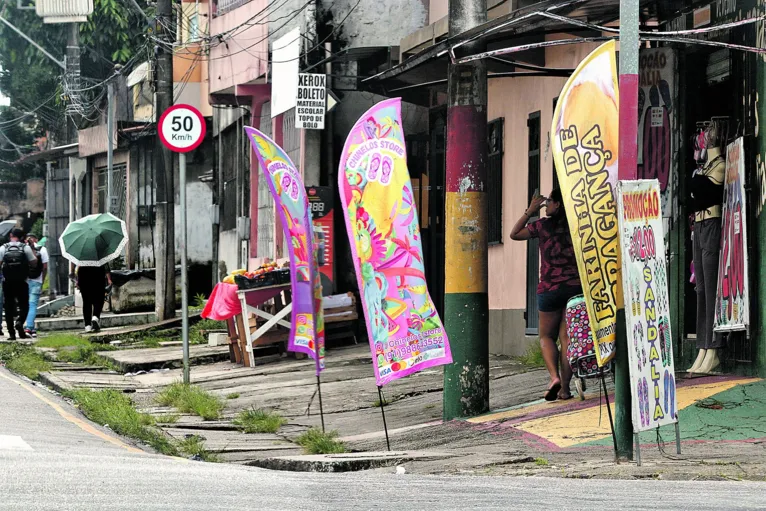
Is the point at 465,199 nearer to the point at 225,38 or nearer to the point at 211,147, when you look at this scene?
the point at 225,38

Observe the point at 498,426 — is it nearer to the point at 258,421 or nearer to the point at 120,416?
the point at 258,421

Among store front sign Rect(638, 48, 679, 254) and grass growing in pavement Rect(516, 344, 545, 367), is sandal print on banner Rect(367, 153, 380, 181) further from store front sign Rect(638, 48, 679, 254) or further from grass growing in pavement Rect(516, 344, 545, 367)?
grass growing in pavement Rect(516, 344, 545, 367)

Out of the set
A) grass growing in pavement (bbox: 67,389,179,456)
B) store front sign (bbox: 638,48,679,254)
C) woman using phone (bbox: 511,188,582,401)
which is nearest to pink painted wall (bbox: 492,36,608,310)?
store front sign (bbox: 638,48,679,254)

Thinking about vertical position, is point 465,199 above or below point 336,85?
below

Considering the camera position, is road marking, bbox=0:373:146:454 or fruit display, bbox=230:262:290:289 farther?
fruit display, bbox=230:262:290:289

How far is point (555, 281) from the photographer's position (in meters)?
11.5

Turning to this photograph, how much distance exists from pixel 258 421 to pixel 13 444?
10.8 ft

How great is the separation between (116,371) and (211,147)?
53.5 feet

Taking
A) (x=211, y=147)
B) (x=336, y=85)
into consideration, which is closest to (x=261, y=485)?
(x=336, y=85)

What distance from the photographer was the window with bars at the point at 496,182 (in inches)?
677

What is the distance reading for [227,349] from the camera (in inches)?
773

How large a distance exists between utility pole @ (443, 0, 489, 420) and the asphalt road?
299 cm

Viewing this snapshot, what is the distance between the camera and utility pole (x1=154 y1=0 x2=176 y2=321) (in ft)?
78.7

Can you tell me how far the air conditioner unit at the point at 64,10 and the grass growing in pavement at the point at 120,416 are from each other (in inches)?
918
